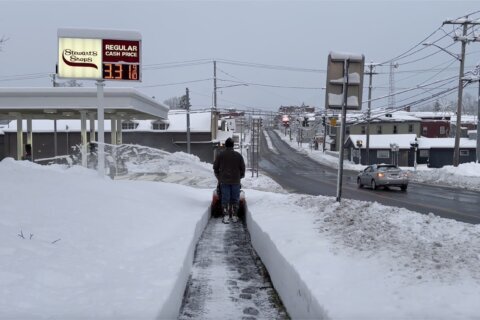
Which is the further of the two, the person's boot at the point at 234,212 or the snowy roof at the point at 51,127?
the snowy roof at the point at 51,127

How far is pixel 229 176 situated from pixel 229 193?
14.4 inches

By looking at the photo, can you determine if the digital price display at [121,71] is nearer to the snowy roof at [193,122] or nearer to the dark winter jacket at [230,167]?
the dark winter jacket at [230,167]

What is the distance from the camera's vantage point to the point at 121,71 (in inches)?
584

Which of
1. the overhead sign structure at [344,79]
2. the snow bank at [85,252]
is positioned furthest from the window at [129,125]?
the overhead sign structure at [344,79]

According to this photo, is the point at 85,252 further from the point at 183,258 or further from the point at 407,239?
the point at 407,239

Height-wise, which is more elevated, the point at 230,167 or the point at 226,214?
the point at 230,167

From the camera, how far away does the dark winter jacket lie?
10.2 metres

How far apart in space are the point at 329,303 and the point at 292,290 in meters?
0.99

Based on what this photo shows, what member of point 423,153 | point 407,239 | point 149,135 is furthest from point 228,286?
point 423,153

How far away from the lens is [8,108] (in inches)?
1022

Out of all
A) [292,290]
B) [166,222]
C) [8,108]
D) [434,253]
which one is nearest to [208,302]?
[292,290]

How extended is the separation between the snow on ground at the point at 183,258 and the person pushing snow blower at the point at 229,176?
189 cm

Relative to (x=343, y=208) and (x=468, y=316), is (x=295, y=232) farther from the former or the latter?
(x=468, y=316)

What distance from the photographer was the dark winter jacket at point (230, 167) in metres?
10.2
